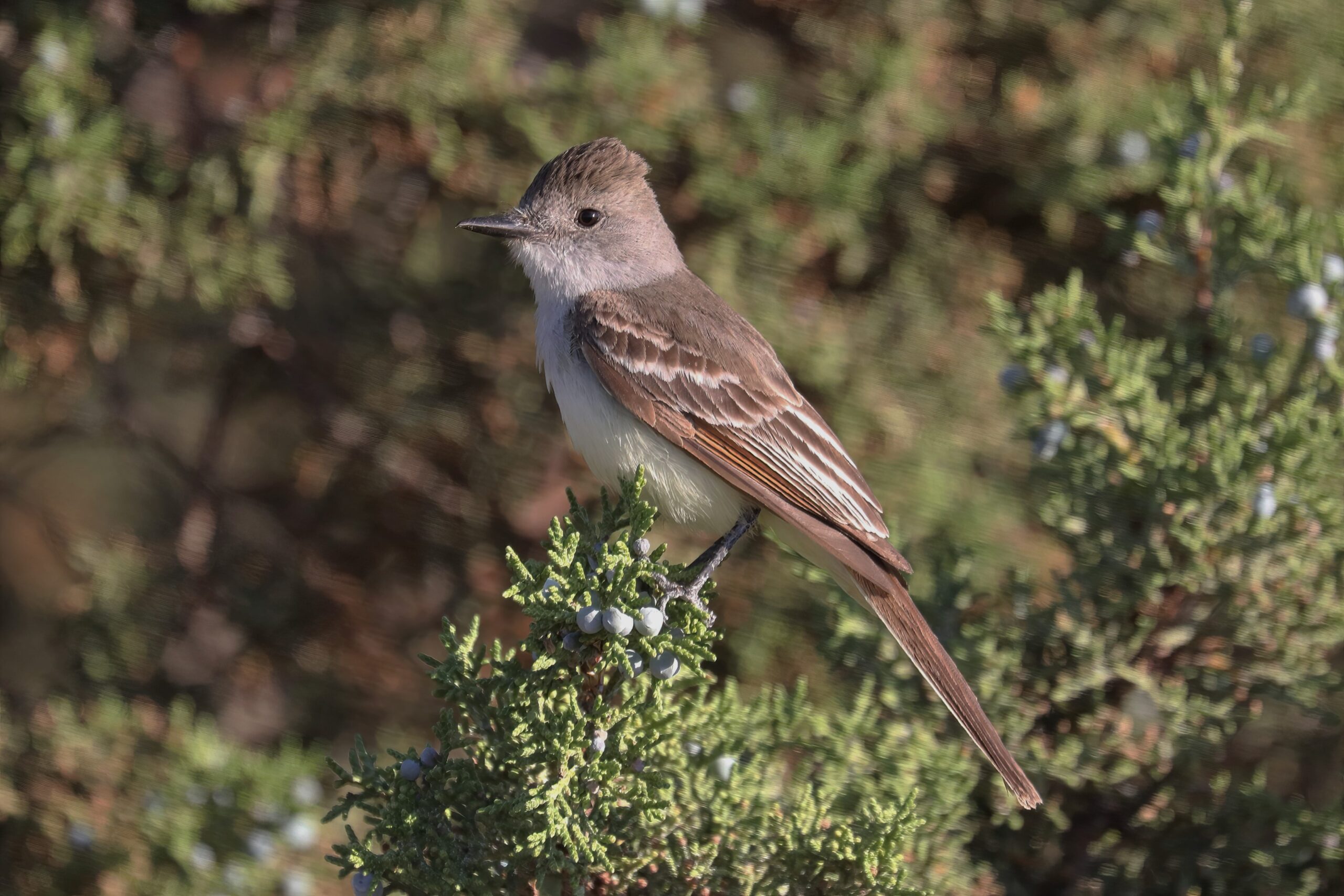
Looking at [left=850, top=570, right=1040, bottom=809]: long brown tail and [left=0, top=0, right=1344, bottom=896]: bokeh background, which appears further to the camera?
[left=0, top=0, right=1344, bottom=896]: bokeh background

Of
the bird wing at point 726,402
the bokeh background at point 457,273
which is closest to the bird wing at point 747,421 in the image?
the bird wing at point 726,402

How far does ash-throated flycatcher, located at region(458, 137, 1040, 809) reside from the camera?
2.95 metres

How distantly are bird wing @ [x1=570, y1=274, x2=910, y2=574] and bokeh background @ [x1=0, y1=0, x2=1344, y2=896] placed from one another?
49 centimetres

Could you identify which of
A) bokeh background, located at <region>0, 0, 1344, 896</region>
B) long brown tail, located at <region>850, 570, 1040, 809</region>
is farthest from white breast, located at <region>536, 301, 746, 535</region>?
bokeh background, located at <region>0, 0, 1344, 896</region>

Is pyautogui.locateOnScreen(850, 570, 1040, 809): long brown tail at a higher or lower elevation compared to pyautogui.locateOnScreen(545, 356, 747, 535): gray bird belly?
lower

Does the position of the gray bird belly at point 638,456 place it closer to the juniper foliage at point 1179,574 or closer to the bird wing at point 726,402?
the bird wing at point 726,402

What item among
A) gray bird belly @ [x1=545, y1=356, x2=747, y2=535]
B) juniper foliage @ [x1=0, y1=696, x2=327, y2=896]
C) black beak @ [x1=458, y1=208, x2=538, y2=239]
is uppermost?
black beak @ [x1=458, y1=208, x2=538, y2=239]

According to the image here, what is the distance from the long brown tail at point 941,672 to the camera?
2.56 metres

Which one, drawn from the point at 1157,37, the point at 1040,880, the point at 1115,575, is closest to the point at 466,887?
the point at 1040,880

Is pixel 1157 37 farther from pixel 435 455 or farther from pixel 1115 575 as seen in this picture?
pixel 435 455

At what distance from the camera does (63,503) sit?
4340 millimetres

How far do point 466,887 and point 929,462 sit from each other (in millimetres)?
2149

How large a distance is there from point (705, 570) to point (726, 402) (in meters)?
0.57

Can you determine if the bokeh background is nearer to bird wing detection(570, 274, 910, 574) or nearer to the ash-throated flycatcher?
the ash-throated flycatcher
